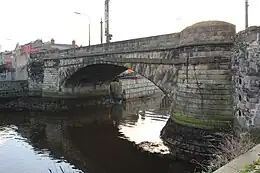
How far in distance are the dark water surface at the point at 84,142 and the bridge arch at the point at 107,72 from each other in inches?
142

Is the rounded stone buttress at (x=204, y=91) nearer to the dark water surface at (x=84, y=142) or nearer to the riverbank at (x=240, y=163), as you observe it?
the dark water surface at (x=84, y=142)

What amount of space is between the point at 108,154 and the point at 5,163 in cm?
508

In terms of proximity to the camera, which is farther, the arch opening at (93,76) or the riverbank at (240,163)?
the arch opening at (93,76)

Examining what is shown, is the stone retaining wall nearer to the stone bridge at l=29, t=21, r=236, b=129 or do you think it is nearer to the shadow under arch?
the stone bridge at l=29, t=21, r=236, b=129

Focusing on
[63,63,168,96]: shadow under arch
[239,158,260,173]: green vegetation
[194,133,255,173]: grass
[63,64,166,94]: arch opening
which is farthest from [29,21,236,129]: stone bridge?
[239,158,260,173]: green vegetation

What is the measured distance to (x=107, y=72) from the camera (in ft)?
106

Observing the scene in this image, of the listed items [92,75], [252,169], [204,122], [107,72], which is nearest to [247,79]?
[204,122]

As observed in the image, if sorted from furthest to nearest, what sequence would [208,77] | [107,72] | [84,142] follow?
[107,72], [84,142], [208,77]

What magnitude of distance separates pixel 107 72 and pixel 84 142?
14736 millimetres

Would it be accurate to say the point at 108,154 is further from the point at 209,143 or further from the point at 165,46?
the point at 165,46

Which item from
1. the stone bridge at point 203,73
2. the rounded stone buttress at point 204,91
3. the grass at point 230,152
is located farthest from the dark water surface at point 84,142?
the grass at point 230,152

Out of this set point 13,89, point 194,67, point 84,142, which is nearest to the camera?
point 194,67

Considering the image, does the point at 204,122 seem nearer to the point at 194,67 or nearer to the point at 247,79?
the point at 194,67

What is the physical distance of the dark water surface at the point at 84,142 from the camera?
13.8 m
